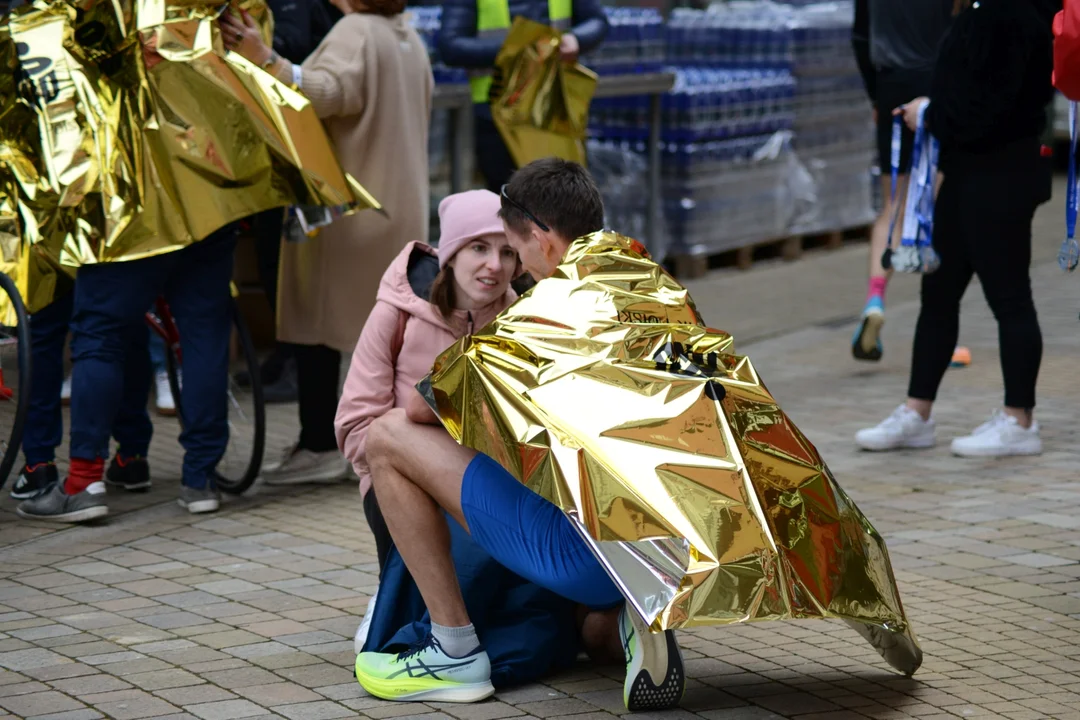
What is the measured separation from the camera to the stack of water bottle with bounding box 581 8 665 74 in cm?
977

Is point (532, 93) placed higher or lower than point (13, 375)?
higher

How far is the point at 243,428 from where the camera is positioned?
578 cm

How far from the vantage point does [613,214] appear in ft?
32.3

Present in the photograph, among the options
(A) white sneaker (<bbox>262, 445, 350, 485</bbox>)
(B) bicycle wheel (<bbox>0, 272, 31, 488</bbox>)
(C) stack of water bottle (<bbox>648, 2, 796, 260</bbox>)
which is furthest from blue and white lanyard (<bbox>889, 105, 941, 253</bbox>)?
(C) stack of water bottle (<bbox>648, 2, 796, 260</bbox>)

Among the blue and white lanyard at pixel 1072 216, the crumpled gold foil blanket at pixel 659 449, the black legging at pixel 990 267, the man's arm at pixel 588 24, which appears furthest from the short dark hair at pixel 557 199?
the man's arm at pixel 588 24

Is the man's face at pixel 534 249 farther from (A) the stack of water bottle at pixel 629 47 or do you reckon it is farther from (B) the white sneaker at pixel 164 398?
(A) the stack of water bottle at pixel 629 47

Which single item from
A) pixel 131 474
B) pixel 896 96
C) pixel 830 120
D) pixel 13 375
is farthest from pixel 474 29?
pixel 830 120

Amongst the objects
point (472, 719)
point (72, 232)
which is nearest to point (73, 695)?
point (472, 719)

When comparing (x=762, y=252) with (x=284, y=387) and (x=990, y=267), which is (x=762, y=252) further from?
(x=990, y=267)

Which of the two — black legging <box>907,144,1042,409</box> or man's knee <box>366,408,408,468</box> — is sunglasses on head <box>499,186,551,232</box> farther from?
black legging <box>907,144,1042,409</box>

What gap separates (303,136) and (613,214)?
15.2 ft

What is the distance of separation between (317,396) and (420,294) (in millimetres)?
1945

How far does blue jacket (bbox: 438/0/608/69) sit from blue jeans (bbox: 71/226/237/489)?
2159 mm

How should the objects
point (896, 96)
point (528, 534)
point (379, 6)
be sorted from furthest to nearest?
point (896, 96)
point (379, 6)
point (528, 534)
